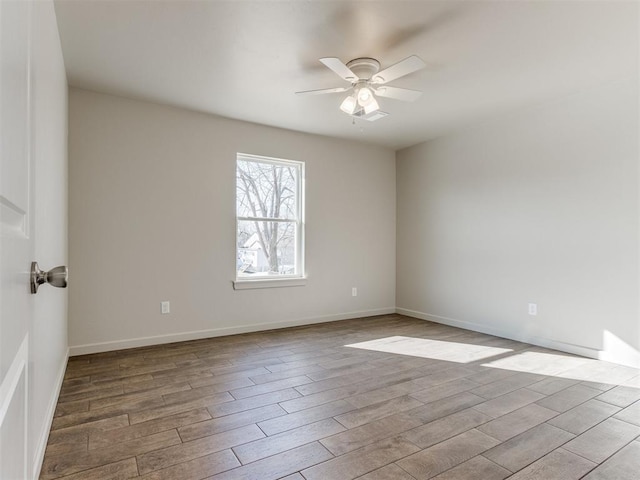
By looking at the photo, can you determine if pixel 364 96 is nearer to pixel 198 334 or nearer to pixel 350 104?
pixel 350 104

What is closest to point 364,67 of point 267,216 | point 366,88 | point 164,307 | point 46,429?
point 366,88

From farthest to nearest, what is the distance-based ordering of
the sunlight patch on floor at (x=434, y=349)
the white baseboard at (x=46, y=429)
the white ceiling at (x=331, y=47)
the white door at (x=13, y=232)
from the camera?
the sunlight patch on floor at (x=434, y=349) < the white ceiling at (x=331, y=47) < the white baseboard at (x=46, y=429) < the white door at (x=13, y=232)

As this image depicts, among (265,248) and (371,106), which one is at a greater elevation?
(371,106)

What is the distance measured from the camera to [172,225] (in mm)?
3793

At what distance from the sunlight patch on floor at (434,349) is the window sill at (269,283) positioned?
1164 millimetres

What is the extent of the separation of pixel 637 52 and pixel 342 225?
3.30 m

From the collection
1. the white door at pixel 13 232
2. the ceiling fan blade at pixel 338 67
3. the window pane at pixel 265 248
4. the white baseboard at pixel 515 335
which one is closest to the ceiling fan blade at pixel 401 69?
the ceiling fan blade at pixel 338 67

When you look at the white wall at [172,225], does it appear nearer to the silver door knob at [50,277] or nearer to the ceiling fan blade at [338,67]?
the ceiling fan blade at [338,67]

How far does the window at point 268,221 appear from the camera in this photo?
4.30 metres

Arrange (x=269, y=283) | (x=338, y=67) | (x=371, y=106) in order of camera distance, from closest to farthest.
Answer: (x=338, y=67), (x=371, y=106), (x=269, y=283)

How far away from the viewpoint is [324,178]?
4844mm

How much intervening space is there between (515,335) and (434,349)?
104cm

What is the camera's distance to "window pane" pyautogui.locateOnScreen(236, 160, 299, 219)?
4312 mm

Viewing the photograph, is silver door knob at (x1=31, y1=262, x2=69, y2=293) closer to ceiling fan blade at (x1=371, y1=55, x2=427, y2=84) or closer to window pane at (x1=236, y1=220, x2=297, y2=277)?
ceiling fan blade at (x1=371, y1=55, x2=427, y2=84)
